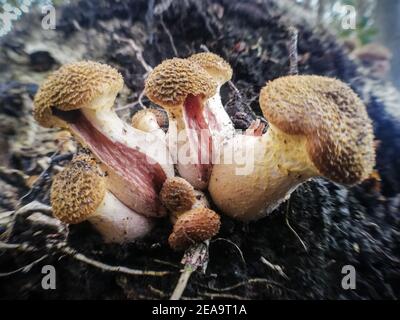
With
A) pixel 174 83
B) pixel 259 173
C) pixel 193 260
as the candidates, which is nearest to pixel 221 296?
pixel 193 260

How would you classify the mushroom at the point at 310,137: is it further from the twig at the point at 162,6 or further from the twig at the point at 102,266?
the twig at the point at 162,6

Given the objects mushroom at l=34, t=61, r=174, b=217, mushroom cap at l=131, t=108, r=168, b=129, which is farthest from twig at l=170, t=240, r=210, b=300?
mushroom cap at l=131, t=108, r=168, b=129

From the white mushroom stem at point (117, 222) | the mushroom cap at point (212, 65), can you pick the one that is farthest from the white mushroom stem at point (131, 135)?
the mushroom cap at point (212, 65)

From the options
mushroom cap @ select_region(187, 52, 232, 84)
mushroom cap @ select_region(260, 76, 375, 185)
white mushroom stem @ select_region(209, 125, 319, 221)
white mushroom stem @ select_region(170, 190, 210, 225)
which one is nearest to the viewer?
mushroom cap @ select_region(260, 76, 375, 185)

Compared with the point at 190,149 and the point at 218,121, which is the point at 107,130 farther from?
the point at 218,121

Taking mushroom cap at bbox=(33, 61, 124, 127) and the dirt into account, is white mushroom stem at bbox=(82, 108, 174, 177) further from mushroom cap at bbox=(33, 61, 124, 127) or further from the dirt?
the dirt

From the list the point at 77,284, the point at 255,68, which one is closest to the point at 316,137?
the point at 77,284
